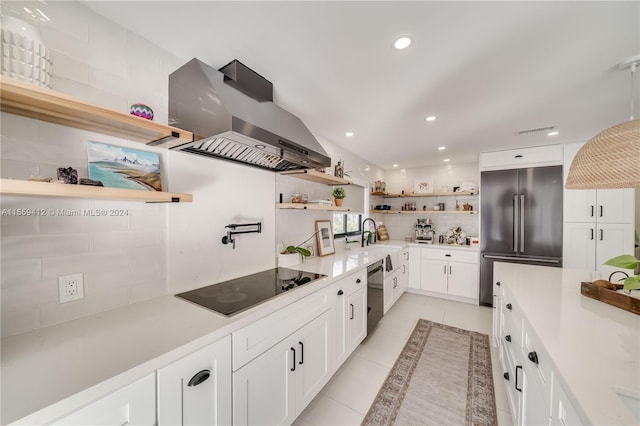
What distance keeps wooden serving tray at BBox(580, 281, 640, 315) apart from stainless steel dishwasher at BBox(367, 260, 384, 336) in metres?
1.54

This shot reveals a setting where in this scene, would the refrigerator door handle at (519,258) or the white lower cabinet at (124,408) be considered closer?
the white lower cabinet at (124,408)

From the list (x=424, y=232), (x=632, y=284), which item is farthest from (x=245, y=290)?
(x=424, y=232)

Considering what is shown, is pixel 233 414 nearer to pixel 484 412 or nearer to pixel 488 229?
pixel 484 412

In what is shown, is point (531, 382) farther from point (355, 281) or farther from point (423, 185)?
point (423, 185)

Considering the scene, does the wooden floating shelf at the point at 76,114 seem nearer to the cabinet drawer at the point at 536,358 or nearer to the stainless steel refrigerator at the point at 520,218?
the cabinet drawer at the point at 536,358

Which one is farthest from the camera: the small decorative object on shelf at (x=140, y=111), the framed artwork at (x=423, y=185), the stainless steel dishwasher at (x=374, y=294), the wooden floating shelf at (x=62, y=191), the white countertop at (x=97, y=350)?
the framed artwork at (x=423, y=185)

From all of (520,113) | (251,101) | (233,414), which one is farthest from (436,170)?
(233,414)

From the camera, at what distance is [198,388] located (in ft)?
3.03

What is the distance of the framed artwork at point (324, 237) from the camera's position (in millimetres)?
2777

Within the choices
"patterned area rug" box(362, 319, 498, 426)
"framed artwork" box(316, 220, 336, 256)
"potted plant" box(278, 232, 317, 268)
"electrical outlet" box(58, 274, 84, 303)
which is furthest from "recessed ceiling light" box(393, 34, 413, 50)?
"patterned area rug" box(362, 319, 498, 426)

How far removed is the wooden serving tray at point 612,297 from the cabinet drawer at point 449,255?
230 centimetres

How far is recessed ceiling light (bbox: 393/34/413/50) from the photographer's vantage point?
4.16 ft

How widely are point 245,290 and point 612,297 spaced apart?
213 centimetres

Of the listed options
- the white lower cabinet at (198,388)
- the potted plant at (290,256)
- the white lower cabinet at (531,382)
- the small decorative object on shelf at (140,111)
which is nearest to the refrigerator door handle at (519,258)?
the white lower cabinet at (531,382)
